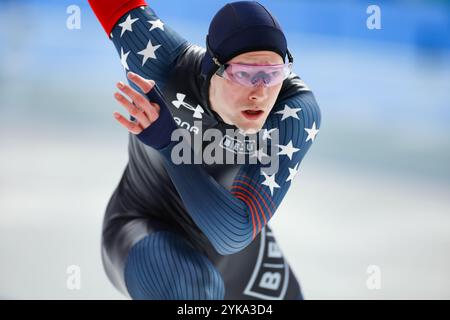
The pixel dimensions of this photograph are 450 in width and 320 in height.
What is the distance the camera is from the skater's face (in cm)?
218

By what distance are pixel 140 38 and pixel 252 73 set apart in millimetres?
512

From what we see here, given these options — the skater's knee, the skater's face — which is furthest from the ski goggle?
the skater's knee

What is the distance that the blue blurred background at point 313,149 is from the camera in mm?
3248

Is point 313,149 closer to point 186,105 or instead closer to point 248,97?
point 186,105

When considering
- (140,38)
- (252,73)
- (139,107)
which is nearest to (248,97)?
(252,73)

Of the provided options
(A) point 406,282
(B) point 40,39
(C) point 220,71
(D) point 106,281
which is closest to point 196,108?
(C) point 220,71

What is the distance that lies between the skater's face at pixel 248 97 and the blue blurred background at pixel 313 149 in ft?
3.83

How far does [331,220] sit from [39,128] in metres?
1.59

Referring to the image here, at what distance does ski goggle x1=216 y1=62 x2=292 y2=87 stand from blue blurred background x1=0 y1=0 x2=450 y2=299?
1206mm

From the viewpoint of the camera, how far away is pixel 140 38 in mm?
2443

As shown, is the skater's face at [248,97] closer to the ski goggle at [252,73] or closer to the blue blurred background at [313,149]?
the ski goggle at [252,73]

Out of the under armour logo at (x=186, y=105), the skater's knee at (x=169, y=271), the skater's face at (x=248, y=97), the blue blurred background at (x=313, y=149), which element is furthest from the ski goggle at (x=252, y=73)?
the blue blurred background at (x=313, y=149)

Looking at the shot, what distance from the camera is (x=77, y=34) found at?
340 cm

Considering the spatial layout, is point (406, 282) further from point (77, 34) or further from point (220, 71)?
point (77, 34)
